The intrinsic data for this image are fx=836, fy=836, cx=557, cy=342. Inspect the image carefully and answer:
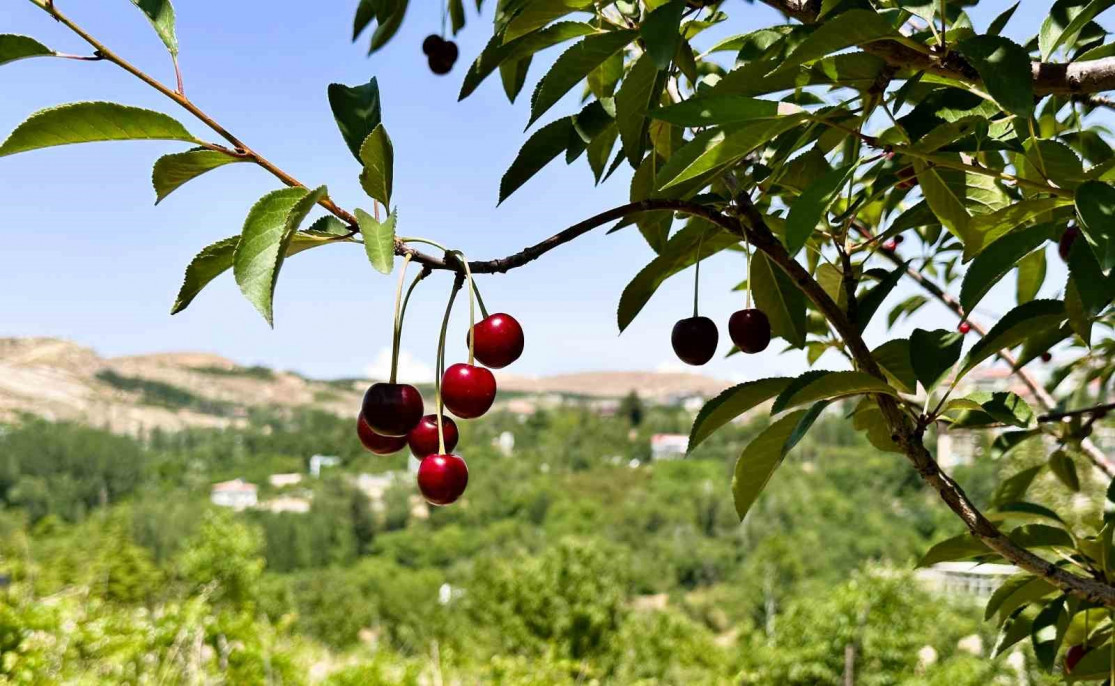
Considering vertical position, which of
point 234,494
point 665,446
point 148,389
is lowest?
point 234,494

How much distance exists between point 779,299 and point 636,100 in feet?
0.81

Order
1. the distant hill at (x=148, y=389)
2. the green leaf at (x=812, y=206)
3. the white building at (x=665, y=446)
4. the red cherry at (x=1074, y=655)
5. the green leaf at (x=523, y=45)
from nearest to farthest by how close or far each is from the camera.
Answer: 1. the green leaf at (x=812, y=206)
2. the green leaf at (x=523, y=45)
3. the red cherry at (x=1074, y=655)
4. the white building at (x=665, y=446)
5. the distant hill at (x=148, y=389)

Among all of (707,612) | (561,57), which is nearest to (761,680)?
(561,57)

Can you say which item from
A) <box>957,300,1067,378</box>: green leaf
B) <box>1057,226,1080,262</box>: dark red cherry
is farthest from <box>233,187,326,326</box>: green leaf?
<box>1057,226,1080,262</box>: dark red cherry

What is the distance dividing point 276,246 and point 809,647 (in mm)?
8196

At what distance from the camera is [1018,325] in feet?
2.20

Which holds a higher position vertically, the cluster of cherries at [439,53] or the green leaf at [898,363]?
the cluster of cherries at [439,53]

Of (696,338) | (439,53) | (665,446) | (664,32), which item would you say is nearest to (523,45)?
(664,32)

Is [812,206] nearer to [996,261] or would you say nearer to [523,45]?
[996,261]

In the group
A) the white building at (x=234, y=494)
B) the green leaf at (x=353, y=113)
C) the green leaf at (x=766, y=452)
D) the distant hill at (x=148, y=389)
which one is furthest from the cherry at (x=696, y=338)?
the distant hill at (x=148, y=389)

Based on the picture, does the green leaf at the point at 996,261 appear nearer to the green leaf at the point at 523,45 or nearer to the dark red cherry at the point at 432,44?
the green leaf at the point at 523,45

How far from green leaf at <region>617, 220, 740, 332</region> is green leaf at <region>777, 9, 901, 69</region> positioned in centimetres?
18

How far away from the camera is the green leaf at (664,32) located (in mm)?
553

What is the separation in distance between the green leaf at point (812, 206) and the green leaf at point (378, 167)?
0.25m
